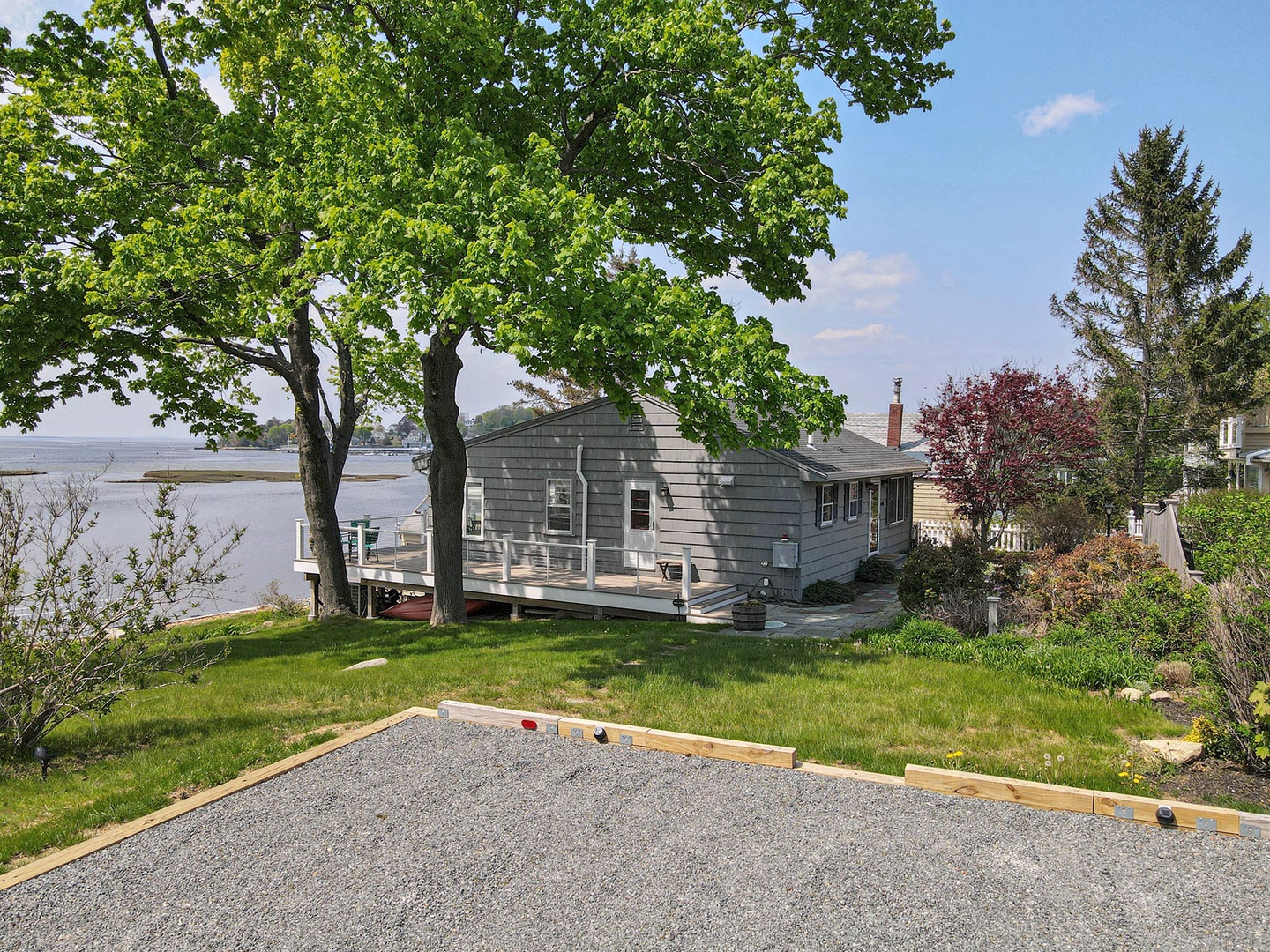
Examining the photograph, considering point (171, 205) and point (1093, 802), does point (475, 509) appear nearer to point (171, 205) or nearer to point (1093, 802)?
point (171, 205)

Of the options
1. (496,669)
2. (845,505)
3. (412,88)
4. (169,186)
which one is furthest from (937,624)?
(169,186)

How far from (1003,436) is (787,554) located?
6.12 meters

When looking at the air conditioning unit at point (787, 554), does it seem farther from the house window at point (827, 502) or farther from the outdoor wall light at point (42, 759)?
the outdoor wall light at point (42, 759)

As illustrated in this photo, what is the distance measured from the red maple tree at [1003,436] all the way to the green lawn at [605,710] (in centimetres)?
890

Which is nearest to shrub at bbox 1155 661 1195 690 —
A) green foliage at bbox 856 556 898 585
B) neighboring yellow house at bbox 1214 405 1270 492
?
green foliage at bbox 856 556 898 585

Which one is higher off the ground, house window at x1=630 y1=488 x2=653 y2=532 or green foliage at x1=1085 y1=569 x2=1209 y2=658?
house window at x1=630 y1=488 x2=653 y2=532

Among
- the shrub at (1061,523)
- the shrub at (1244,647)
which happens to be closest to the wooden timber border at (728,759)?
the shrub at (1244,647)

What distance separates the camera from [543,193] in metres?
10.1

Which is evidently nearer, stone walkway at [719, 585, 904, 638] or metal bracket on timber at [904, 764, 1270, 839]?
metal bracket on timber at [904, 764, 1270, 839]

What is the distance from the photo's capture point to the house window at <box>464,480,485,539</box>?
20.6 meters

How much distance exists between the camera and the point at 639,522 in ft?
61.0

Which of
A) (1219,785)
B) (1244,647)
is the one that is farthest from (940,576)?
(1219,785)

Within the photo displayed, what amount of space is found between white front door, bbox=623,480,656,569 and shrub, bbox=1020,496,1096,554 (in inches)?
426

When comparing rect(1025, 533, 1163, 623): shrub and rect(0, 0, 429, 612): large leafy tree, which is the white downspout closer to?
rect(0, 0, 429, 612): large leafy tree
